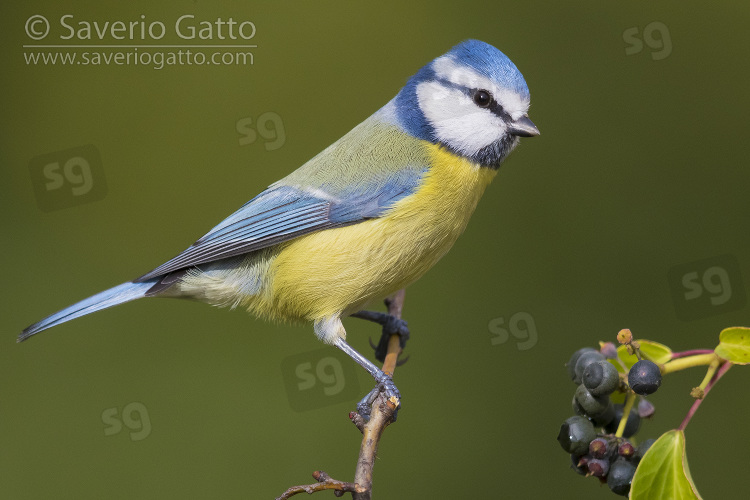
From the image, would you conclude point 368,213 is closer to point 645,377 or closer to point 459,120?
point 459,120

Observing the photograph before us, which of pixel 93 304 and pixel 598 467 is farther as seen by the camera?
pixel 93 304

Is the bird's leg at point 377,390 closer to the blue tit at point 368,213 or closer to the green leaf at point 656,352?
the blue tit at point 368,213

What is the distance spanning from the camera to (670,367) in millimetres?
1358

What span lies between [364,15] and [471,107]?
1.27 meters

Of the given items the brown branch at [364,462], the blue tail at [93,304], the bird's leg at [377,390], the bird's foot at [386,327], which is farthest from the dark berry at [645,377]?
the blue tail at [93,304]

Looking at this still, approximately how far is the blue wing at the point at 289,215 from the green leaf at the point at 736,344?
898 mm

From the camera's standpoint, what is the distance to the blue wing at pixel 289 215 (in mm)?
1988

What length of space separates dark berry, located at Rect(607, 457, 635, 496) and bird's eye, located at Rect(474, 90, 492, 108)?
95 cm

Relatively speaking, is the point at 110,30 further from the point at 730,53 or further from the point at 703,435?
the point at 703,435

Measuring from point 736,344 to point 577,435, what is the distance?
1.20ft

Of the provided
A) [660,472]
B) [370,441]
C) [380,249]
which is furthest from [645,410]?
[380,249]

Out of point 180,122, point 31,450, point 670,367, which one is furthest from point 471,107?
point 31,450

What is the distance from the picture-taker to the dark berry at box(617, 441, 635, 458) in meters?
1.45

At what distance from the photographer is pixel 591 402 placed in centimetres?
150
